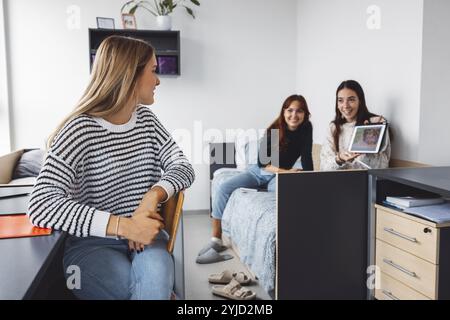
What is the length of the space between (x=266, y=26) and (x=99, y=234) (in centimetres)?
375

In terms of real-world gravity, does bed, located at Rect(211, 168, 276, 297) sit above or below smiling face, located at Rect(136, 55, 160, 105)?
below

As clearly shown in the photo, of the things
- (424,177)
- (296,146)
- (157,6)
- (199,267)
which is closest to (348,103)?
(296,146)

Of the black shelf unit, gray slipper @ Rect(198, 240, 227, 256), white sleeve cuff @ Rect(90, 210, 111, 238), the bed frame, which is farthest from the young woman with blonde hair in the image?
the black shelf unit

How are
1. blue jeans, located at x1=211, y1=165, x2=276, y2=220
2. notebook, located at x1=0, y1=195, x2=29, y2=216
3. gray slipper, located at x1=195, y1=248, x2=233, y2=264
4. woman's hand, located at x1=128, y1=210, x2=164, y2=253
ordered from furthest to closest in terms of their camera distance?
blue jeans, located at x1=211, y1=165, x2=276, y2=220 < gray slipper, located at x1=195, y1=248, x2=233, y2=264 < notebook, located at x1=0, y1=195, x2=29, y2=216 < woman's hand, located at x1=128, y1=210, x2=164, y2=253

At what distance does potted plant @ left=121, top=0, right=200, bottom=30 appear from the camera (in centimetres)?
397

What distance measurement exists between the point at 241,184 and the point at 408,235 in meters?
1.62

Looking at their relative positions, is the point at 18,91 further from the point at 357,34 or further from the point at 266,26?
the point at 357,34

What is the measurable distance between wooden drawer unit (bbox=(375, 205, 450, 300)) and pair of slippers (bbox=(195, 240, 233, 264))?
46.3 inches

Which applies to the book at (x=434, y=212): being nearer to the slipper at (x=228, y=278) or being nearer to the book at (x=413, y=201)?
the book at (x=413, y=201)

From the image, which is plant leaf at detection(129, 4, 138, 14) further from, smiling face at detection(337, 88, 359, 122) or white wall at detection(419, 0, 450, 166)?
white wall at detection(419, 0, 450, 166)

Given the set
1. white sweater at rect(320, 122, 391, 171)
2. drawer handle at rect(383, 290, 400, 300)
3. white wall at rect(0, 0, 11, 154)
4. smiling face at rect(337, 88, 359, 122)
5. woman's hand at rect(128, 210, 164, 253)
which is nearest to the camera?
woman's hand at rect(128, 210, 164, 253)

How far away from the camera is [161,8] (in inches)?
158

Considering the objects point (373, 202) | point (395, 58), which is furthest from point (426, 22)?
point (373, 202)

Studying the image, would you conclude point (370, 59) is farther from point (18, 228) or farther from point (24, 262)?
point (24, 262)
